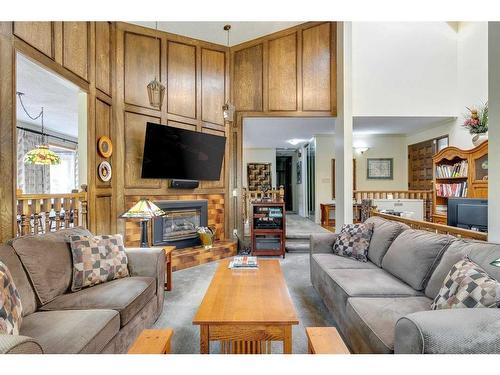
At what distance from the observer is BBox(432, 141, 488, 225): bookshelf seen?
13.6ft

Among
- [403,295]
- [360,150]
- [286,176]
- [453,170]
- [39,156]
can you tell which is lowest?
[403,295]

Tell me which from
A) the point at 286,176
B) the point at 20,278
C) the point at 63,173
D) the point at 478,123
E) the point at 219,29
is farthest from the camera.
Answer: the point at 286,176

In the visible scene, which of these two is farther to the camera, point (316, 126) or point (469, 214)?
point (316, 126)

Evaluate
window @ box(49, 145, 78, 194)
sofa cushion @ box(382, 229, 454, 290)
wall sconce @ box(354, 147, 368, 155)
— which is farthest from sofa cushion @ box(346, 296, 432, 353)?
window @ box(49, 145, 78, 194)

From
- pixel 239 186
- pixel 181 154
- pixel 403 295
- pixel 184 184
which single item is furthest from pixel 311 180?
pixel 403 295

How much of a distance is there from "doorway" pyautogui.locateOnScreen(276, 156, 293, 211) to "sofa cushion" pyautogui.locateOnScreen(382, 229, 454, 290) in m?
8.93

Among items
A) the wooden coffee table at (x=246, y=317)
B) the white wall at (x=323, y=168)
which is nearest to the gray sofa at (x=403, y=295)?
the wooden coffee table at (x=246, y=317)

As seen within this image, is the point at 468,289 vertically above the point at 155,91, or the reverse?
the point at 155,91

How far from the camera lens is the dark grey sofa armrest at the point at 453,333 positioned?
105cm

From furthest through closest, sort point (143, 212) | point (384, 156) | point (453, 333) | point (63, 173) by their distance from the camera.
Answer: point (63, 173) → point (384, 156) → point (143, 212) → point (453, 333)

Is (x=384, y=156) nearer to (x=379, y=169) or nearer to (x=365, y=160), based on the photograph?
(x=379, y=169)

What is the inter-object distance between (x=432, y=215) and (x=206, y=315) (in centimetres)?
538

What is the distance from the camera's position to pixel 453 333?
1064 millimetres

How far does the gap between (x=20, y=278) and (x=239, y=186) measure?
3556mm
